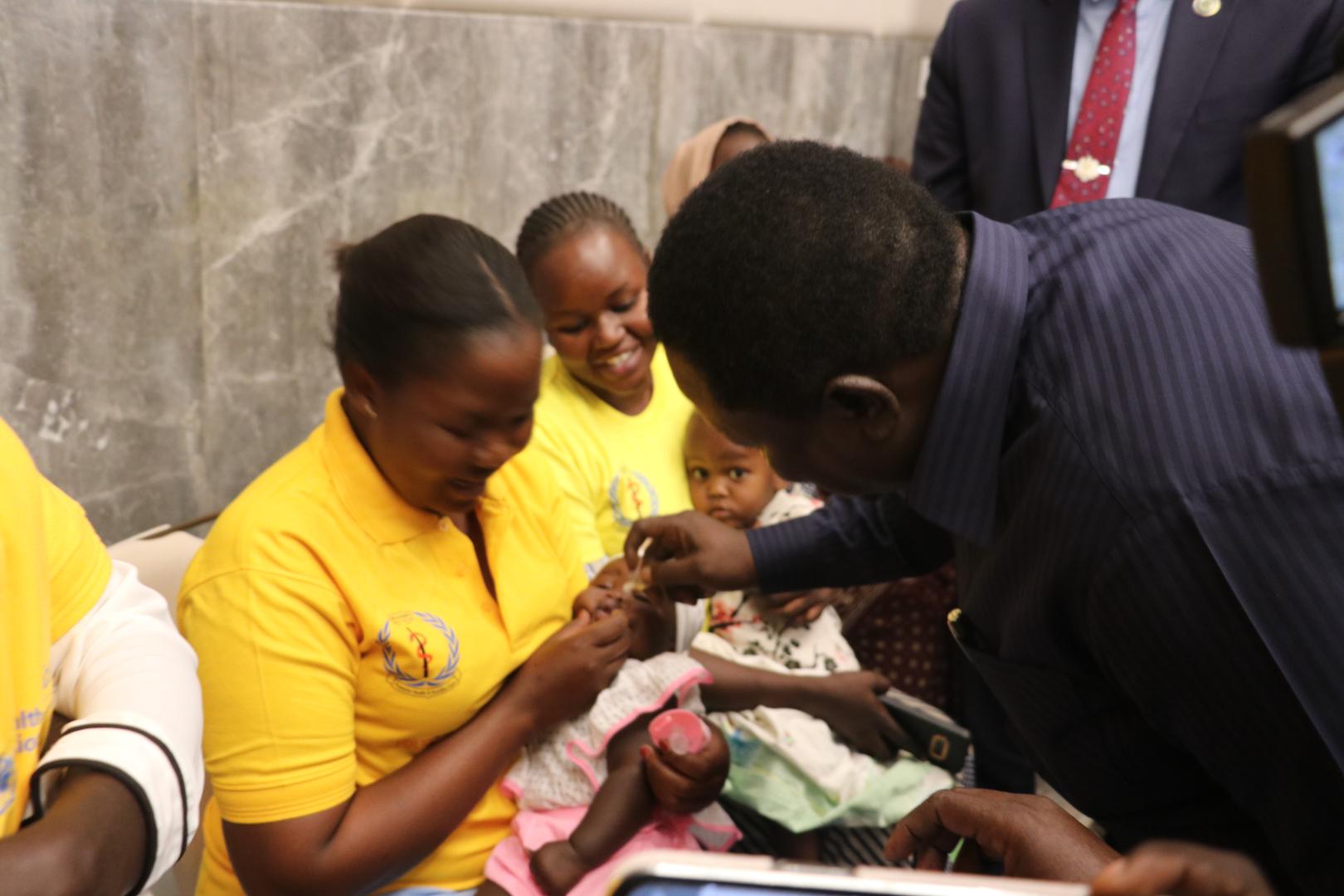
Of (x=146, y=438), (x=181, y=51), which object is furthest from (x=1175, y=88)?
(x=146, y=438)

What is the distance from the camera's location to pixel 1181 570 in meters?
1.06

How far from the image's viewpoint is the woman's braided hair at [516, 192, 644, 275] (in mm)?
2404

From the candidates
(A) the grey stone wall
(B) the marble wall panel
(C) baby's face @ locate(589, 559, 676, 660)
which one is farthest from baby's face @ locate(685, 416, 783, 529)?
(B) the marble wall panel

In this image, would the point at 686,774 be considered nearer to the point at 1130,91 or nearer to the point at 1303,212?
the point at 1303,212

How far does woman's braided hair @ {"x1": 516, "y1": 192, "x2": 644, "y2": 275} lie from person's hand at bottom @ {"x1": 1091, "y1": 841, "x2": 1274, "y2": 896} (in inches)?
75.8

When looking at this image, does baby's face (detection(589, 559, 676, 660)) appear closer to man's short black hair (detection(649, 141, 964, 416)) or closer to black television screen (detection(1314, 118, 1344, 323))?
man's short black hair (detection(649, 141, 964, 416))

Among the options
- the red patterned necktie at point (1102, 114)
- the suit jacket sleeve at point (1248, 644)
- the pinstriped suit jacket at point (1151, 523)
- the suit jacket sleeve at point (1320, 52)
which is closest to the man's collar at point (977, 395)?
the pinstriped suit jacket at point (1151, 523)

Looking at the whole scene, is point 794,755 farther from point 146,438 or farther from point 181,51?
point 181,51

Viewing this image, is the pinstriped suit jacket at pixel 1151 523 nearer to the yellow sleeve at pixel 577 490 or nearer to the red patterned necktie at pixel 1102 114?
the yellow sleeve at pixel 577 490

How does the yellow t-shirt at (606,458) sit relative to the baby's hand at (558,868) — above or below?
above

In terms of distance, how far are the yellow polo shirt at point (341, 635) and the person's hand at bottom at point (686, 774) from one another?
23cm

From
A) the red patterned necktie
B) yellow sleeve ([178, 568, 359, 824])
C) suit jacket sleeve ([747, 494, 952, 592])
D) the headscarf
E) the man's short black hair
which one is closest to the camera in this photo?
the man's short black hair

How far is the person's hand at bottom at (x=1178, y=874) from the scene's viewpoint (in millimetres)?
602

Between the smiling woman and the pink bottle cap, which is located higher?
the smiling woman
